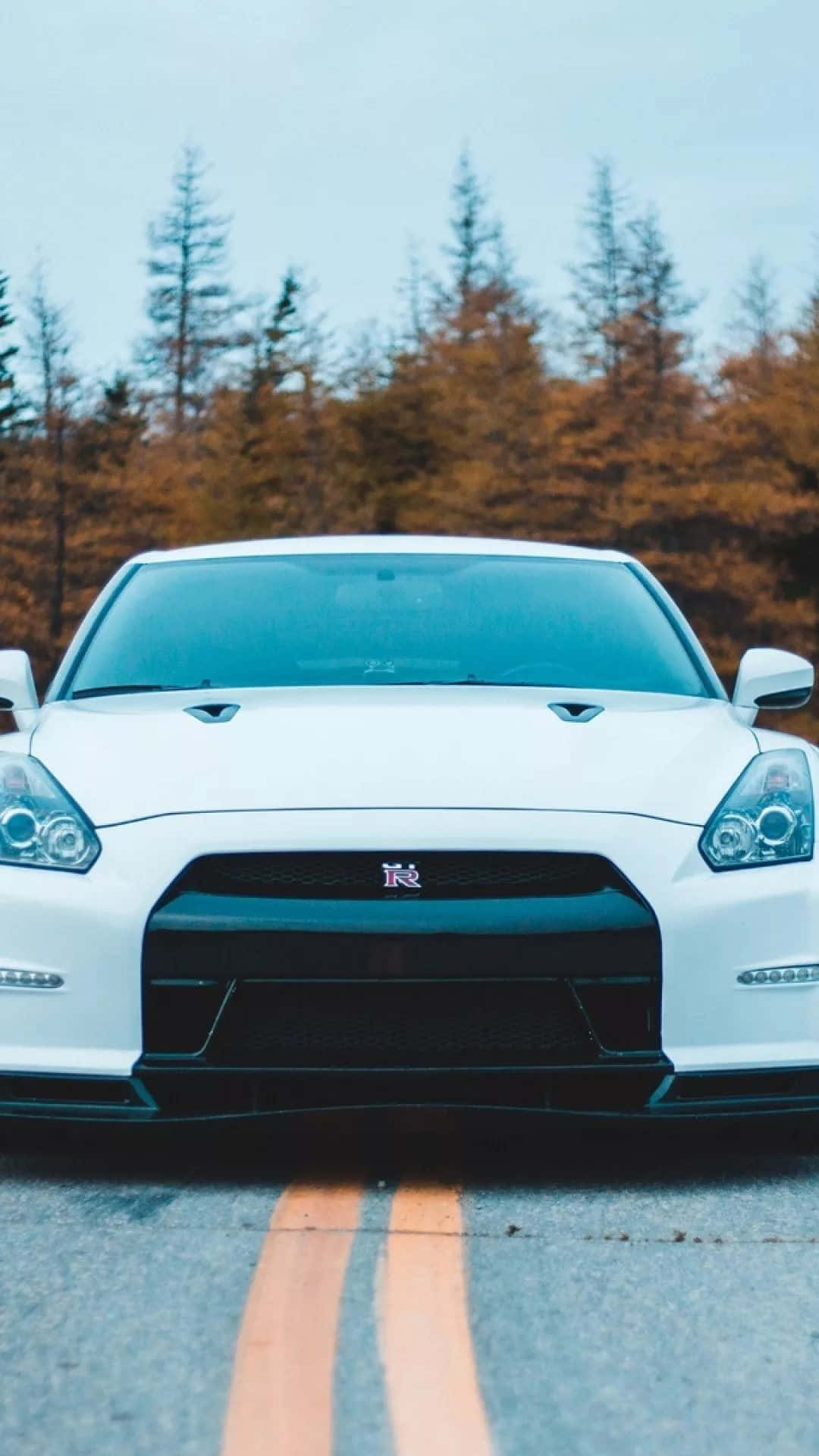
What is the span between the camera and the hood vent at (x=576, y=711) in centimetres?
440

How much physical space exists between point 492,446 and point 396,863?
243ft

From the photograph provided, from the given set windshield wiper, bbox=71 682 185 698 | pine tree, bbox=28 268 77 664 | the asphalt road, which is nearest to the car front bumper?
the asphalt road

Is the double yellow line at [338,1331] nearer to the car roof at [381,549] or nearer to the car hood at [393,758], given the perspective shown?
the car hood at [393,758]

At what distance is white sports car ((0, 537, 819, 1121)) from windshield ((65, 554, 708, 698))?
842mm

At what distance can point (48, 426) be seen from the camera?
69938mm

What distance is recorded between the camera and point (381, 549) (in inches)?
228

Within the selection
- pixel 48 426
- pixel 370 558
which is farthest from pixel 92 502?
pixel 370 558

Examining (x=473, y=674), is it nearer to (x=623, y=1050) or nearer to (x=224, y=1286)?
(x=623, y=1050)

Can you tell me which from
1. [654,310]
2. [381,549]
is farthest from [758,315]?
[381,549]

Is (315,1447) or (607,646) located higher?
(607,646)

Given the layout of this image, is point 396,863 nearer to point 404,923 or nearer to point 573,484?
point 404,923

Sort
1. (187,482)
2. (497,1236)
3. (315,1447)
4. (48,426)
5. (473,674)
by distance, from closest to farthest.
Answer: (315,1447)
(497,1236)
(473,674)
(48,426)
(187,482)

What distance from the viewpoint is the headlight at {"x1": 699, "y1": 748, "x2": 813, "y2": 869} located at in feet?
13.1

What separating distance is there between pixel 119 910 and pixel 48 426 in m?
67.9
